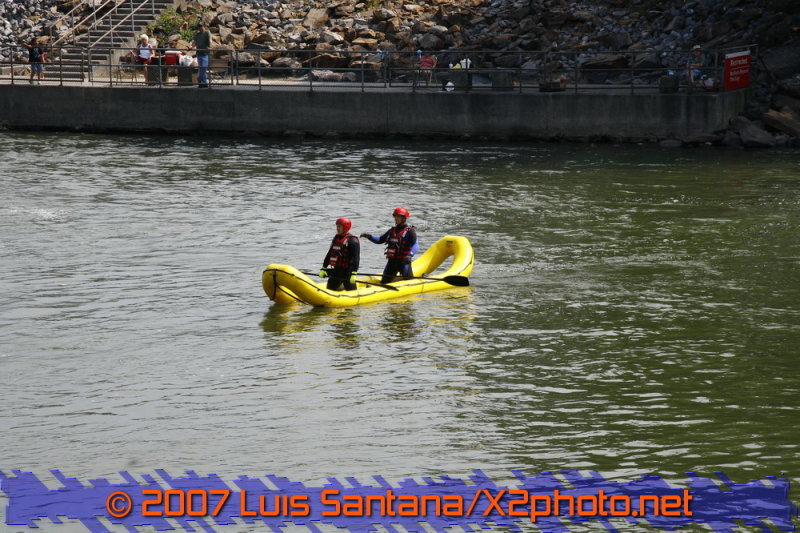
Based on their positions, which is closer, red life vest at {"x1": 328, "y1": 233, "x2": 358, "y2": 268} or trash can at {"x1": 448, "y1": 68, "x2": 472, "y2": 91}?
red life vest at {"x1": 328, "y1": 233, "x2": 358, "y2": 268}

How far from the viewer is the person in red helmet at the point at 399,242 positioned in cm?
2025

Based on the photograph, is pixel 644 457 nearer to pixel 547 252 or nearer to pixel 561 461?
pixel 561 461

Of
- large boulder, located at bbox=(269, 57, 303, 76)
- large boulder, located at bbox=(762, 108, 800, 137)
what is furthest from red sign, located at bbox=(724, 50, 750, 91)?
large boulder, located at bbox=(269, 57, 303, 76)

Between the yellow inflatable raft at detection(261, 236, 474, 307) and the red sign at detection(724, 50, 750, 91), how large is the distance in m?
21.0

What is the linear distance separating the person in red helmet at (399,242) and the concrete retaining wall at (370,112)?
68.0 ft

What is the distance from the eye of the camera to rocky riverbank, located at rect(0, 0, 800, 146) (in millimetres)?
42281

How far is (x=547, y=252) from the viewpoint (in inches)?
944

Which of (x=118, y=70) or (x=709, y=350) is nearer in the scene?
(x=709, y=350)

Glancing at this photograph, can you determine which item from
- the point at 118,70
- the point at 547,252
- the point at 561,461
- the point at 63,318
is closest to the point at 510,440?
the point at 561,461

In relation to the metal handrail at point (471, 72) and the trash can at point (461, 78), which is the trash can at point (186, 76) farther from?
the trash can at point (461, 78)

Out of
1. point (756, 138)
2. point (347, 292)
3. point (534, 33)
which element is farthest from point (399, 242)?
point (534, 33)

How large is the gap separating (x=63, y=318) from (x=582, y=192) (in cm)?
1635

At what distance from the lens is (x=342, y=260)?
1955 centimetres

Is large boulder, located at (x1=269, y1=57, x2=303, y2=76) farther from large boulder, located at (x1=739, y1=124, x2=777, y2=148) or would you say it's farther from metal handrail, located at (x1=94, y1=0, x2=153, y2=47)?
large boulder, located at (x1=739, y1=124, x2=777, y2=148)
